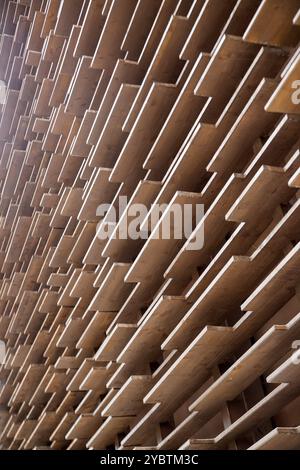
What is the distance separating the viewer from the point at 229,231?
1.71m

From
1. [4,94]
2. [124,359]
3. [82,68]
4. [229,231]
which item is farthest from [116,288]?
[4,94]

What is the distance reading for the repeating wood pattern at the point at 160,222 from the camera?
4.72 feet

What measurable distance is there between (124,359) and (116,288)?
27 cm

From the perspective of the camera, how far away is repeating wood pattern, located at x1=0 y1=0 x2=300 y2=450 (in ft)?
4.72

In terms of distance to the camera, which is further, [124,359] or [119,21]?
[119,21]

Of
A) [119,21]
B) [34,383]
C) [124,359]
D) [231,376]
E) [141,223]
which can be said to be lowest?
[34,383]

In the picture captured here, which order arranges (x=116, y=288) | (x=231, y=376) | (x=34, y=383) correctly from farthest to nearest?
(x=34, y=383), (x=116, y=288), (x=231, y=376)

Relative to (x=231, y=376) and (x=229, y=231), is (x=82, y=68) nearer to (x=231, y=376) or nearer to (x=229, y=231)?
(x=229, y=231)

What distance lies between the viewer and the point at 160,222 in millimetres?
1751
